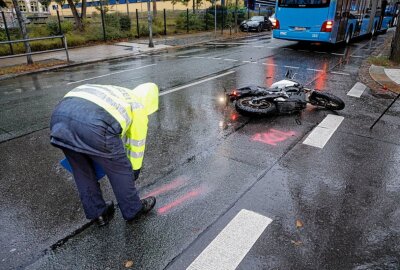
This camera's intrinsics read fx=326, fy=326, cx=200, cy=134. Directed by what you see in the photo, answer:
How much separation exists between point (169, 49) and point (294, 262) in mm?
16330

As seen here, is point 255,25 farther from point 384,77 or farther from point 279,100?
point 279,100

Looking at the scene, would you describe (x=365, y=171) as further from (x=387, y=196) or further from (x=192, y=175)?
(x=192, y=175)

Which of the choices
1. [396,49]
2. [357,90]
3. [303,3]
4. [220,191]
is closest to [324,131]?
[220,191]

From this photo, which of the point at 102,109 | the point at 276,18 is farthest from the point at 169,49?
the point at 102,109

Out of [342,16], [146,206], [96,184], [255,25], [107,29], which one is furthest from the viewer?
[255,25]

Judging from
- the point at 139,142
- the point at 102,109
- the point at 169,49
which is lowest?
the point at 169,49

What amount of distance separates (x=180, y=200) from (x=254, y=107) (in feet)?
10.7

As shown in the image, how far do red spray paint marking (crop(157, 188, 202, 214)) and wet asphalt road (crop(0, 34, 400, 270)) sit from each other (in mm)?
12

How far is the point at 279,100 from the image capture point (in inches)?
245

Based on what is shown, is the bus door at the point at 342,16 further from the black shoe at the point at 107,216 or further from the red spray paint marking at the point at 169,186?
the black shoe at the point at 107,216

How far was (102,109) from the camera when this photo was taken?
258cm

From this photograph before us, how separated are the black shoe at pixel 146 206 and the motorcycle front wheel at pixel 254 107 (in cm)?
326

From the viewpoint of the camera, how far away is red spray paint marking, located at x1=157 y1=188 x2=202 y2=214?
3.48 metres

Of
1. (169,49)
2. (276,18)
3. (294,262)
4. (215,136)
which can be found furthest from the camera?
(169,49)
